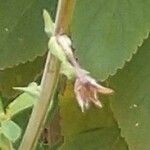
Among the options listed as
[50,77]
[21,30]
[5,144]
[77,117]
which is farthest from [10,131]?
[77,117]

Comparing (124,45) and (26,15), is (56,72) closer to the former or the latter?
(124,45)

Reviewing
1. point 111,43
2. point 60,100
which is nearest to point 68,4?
point 111,43

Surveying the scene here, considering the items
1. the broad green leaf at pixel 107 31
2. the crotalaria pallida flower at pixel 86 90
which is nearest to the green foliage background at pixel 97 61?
the broad green leaf at pixel 107 31

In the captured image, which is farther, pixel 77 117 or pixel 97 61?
pixel 77 117

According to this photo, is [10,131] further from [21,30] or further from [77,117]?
[77,117]

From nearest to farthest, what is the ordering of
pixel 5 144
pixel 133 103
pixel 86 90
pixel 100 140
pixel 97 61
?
pixel 86 90
pixel 5 144
pixel 97 61
pixel 133 103
pixel 100 140

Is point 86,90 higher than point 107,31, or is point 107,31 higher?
point 107,31
